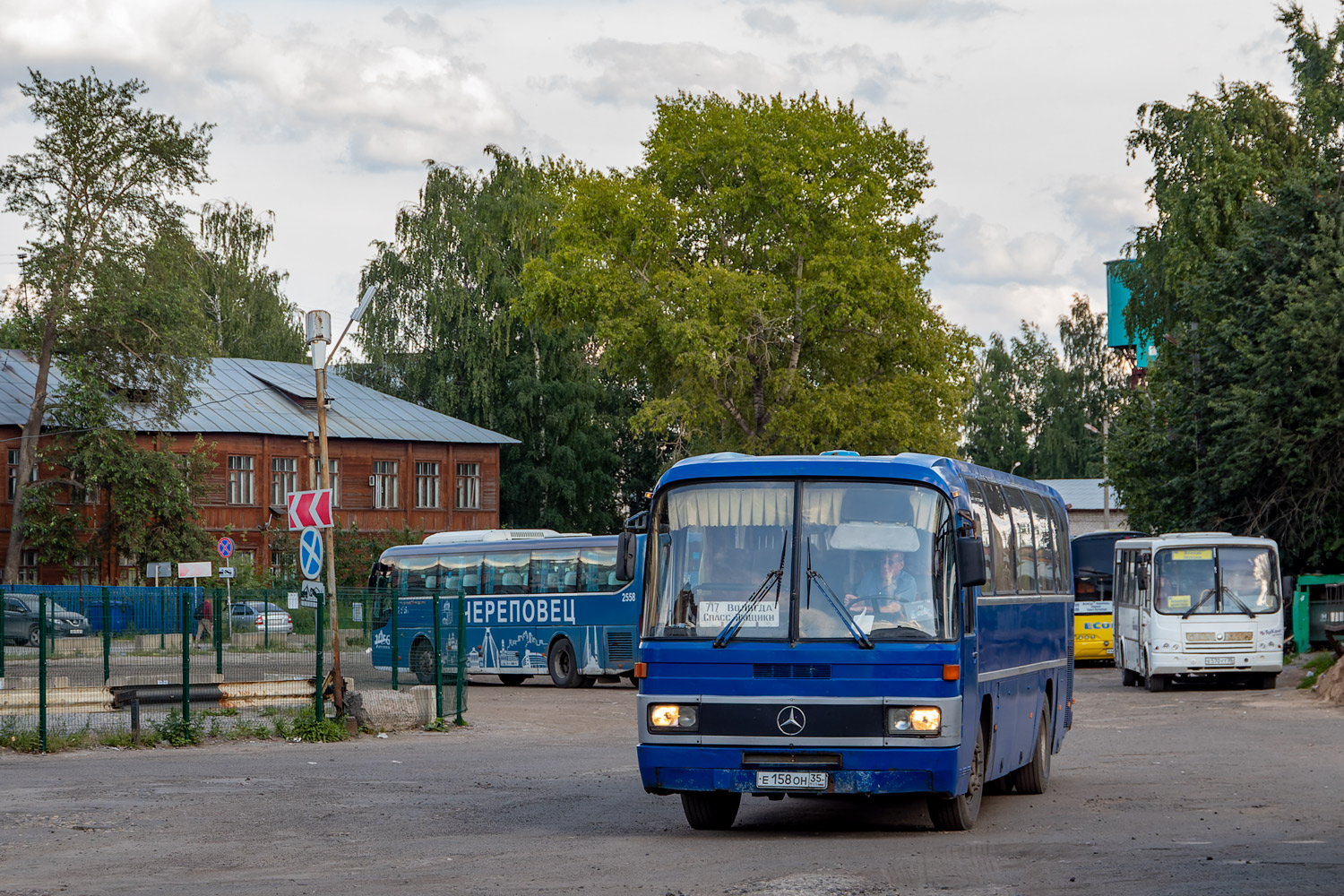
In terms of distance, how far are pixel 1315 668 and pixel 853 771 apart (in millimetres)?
22700

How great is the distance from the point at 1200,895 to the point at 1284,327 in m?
30.5

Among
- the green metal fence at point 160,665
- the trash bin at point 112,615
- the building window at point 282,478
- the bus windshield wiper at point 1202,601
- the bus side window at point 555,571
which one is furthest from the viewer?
the building window at point 282,478

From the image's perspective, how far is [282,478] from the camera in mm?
68875

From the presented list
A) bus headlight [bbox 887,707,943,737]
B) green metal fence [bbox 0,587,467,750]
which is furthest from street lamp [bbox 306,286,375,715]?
bus headlight [bbox 887,707,943,737]

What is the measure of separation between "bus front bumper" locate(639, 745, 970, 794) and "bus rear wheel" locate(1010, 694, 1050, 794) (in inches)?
142

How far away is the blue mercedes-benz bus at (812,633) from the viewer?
451 inches

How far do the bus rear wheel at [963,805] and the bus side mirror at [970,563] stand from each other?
4.89 ft

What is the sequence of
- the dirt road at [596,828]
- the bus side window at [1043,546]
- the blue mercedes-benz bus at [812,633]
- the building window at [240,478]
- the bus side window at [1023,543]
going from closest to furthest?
1. the dirt road at [596,828]
2. the blue mercedes-benz bus at [812,633]
3. the bus side window at [1023,543]
4. the bus side window at [1043,546]
5. the building window at [240,478]

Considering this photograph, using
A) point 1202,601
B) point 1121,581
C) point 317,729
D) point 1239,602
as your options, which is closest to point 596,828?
point 317,729

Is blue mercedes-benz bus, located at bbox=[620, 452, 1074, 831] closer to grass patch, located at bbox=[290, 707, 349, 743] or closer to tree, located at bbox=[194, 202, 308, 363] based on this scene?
grass patch, located at bbox=[290, 707, 349, 743]

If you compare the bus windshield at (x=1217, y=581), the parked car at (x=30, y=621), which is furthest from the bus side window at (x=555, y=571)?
the parked car at (x=30, y=621)

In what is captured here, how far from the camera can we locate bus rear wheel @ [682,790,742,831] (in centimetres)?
1236

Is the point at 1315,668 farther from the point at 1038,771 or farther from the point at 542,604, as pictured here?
the point at 1038,771

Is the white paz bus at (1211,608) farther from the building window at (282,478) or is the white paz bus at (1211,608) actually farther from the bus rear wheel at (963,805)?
the building window at (282,478)
